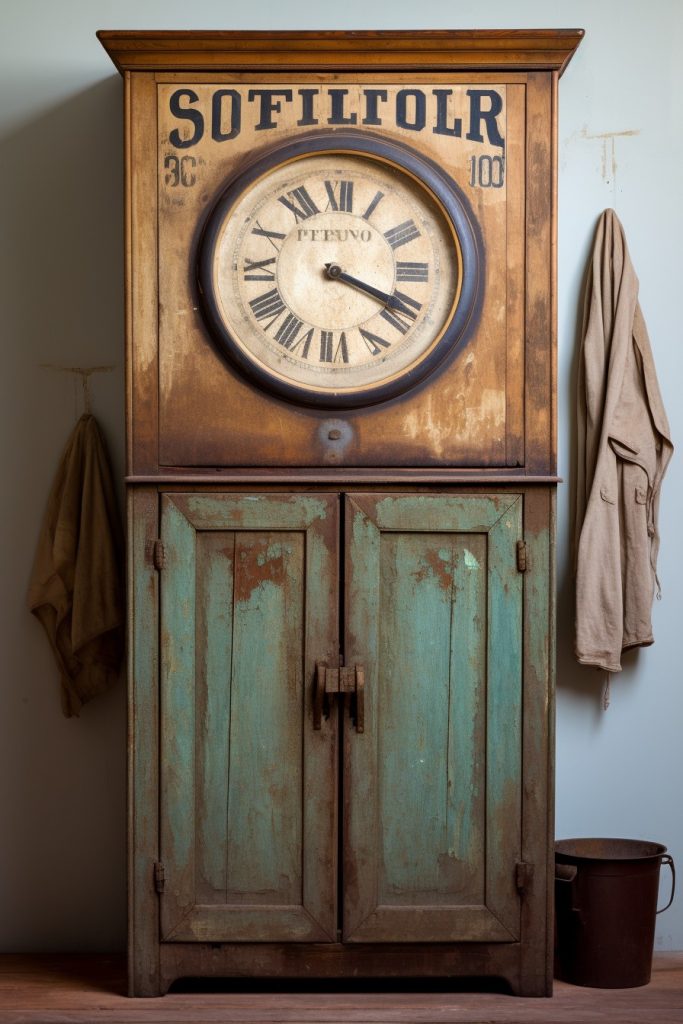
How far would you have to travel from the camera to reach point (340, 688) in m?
2.91

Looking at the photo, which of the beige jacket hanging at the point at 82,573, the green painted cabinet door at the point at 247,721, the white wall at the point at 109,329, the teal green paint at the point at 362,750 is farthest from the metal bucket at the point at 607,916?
the beige jacket hanging at the point at 82,573

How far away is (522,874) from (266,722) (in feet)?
2.57

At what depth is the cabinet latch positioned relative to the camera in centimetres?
291

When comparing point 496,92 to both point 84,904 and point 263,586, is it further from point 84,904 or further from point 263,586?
point 84,904

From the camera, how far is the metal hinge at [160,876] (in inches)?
115

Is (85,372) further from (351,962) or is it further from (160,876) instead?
(351,962)

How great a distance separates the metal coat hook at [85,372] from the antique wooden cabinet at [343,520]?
23.7 inches

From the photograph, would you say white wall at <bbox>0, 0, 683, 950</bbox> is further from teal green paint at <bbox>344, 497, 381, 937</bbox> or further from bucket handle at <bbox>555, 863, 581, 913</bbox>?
teal green paint at <bbox>344, 497, 381, 937</bbox>

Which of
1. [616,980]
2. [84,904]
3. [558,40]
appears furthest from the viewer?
[84,904]

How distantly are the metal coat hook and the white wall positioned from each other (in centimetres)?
2

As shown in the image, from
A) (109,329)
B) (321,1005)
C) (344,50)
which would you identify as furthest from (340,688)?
(344,50)

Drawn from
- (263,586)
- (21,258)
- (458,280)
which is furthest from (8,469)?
(458,280)

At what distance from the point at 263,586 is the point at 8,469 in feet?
3.48

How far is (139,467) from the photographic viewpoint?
294cm
